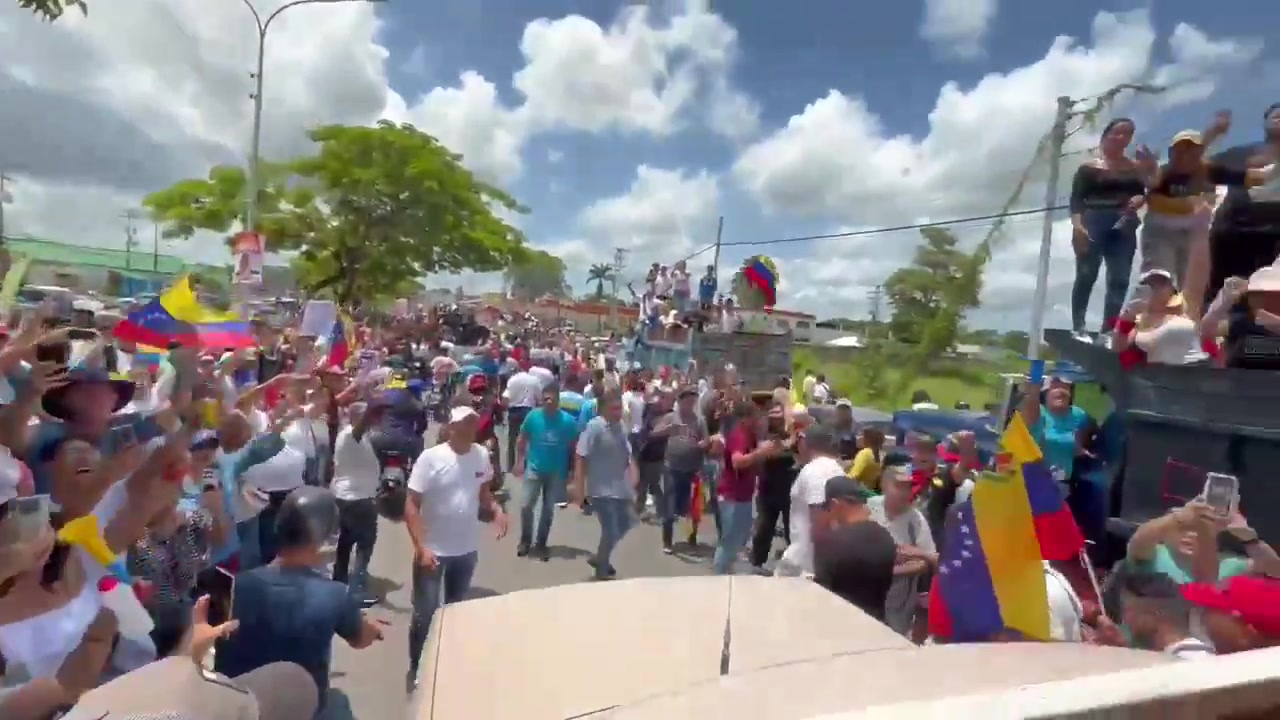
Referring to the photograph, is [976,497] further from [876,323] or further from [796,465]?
[876,323]

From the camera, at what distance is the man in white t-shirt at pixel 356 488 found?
5.98 meters

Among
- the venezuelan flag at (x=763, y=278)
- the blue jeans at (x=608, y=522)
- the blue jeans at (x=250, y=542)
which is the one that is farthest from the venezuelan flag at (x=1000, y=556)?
the venezuelan flag at (x=763, y=278)

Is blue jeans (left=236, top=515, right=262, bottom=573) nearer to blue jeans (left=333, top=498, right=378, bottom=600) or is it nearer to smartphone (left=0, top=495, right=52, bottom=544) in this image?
blue jeans (left=333, top=498, right=378, bottom=600)

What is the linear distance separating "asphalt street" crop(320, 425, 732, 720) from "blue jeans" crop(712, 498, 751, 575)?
0.38 m

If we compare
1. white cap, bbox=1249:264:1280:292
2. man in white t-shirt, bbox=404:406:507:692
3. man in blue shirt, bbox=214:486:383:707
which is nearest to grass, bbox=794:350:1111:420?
man in white t-shirt, bbox=404:406:507:692

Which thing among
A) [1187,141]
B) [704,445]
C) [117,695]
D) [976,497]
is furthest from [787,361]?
[117,695]


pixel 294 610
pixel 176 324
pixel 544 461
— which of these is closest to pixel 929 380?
pixel 544 461

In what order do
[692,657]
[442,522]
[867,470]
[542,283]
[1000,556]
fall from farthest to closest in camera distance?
1. [542,283]
2. [867,470]
3. [442,522]
4. [1000,556]
5. [692,657]

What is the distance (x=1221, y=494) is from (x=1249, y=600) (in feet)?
2.37

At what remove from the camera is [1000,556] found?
328 cm

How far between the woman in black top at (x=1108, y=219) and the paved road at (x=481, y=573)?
3.82m

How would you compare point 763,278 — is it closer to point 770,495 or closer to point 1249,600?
point 770,495

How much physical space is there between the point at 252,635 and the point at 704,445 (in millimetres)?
5950

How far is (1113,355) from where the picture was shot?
468 centimetres
